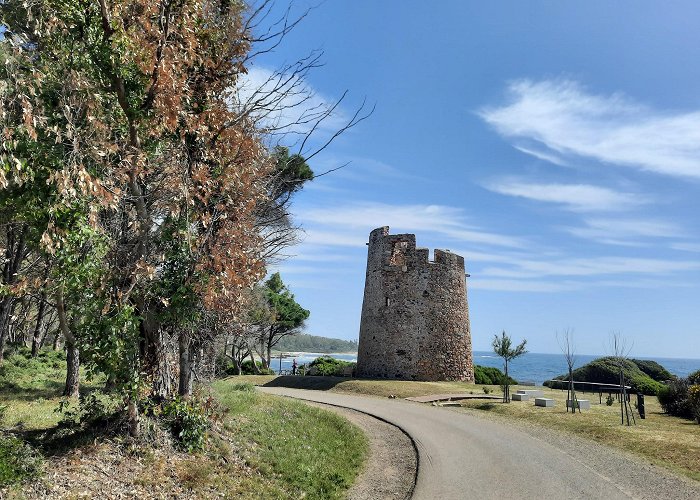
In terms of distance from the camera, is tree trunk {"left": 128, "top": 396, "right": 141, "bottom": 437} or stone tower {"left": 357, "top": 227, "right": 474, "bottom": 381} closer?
tree trunk {"left": 128, "top": 396, "right": 141, "bottom": 437}

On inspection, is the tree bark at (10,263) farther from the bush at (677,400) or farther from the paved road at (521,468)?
the bush at (677,400)

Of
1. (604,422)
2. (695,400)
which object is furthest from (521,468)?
(695,400)

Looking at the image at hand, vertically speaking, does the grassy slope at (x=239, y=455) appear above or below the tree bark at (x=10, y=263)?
below

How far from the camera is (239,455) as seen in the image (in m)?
10.4

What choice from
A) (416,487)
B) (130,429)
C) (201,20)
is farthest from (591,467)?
(201,20)

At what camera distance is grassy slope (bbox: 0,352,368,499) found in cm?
814

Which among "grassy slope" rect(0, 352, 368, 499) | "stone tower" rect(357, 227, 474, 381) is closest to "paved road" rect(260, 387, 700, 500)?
"grassy slope" rect(0, 352, 368, 499)

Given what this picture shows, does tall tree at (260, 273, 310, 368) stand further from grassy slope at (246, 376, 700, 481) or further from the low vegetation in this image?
the low vegetation

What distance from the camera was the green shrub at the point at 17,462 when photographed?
20.9ft

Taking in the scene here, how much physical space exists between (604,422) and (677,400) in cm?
596

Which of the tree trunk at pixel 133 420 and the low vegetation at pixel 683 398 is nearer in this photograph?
the tree trunk at pixel 133 420

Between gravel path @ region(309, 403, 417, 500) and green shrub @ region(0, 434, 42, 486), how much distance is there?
5487 mm

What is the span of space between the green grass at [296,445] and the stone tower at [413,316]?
49.5 feet

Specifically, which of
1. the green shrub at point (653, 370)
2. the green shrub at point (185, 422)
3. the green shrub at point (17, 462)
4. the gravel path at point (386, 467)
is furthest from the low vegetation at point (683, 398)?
the green shrub at point (653, 370)
